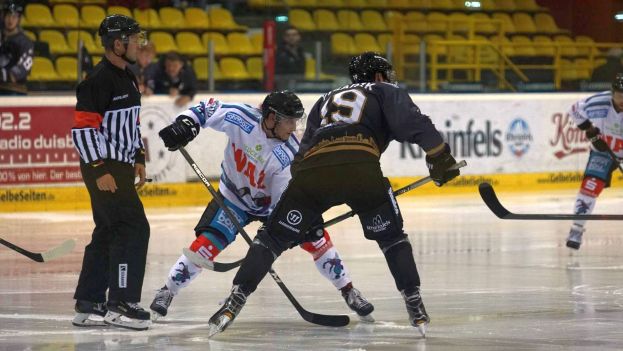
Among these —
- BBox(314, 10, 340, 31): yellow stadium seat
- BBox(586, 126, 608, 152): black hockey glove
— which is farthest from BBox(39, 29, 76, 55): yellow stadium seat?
BBox(586, 126, 608, 152): black hockey glove

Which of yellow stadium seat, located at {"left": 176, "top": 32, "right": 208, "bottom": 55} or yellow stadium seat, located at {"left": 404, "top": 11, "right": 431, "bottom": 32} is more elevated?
yellow stadium seat, located at {"left": 404, "top": 11, "right": 431, "bottom": 32}

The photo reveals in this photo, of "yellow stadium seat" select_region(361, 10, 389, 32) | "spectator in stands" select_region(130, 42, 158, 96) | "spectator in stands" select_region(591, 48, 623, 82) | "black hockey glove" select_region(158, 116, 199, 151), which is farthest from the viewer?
"spectator in stands" select_region(591, 48, 623, 82)

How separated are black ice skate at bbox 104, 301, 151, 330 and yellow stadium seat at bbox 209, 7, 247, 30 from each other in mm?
8561

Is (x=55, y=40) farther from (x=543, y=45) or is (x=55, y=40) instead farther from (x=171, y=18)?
(x=543, y=45)

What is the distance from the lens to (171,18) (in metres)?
14.3

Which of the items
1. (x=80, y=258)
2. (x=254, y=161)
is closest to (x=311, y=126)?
(x=254, y=161)

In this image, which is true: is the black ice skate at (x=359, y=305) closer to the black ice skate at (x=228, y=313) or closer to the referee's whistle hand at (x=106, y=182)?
the black ice skate at (x=228, y=313)

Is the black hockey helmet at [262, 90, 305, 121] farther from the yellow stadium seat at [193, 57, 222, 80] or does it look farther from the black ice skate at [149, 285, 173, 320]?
the yellow stadium seat at [193, 57, 222, 80]

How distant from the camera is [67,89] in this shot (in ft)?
43.3

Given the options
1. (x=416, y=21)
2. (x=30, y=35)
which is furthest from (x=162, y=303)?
(x=416, y=21)

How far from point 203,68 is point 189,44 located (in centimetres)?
39

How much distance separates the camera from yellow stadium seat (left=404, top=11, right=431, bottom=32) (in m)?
15.3

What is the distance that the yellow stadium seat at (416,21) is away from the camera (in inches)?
604

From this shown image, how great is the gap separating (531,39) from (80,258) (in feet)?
28.4
